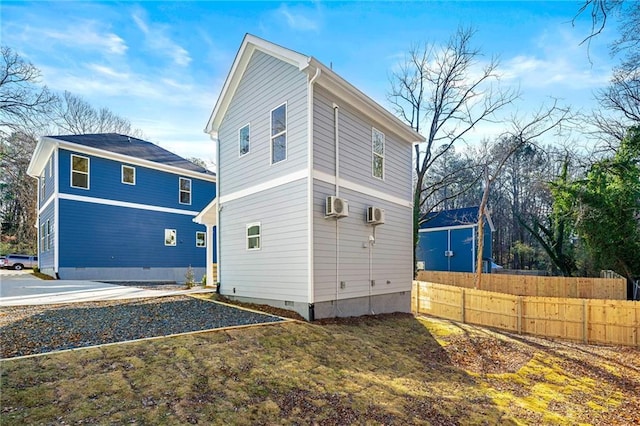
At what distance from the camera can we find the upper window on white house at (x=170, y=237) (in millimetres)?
17688

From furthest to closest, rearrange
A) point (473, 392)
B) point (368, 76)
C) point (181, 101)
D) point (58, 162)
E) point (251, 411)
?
point (58, 162), point (368, 76), point (181, 101), point (473, 392), point (251, 411)

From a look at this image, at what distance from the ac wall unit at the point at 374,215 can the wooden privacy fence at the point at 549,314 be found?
5339 millimetres

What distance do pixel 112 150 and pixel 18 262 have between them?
15.8m

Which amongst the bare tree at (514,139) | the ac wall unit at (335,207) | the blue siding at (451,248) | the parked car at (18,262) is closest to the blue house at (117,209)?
the ac wall unit at (335,207)

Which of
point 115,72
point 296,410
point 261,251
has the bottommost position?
point 296,410

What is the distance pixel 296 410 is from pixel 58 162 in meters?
15.1

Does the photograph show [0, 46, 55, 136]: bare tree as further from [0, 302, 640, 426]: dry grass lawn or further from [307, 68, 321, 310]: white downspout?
[0, 302, 640, 426]: dry grass lawn

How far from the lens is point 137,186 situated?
16.8 metres

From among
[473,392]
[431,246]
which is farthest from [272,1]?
[431,246]

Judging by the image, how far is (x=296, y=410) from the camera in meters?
4.07

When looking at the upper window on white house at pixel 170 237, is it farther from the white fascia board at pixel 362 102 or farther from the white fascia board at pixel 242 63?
the white fascia board at pixel 362 102

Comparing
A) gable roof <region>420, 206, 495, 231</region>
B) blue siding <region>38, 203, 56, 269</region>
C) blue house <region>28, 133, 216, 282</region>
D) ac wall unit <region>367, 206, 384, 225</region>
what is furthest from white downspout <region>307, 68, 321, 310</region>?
gable roof <region>420, 206, 495, 231</region>

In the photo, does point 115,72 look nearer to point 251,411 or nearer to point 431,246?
point 251,411

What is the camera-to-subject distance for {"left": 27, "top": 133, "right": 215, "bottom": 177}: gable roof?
575 inches
